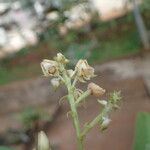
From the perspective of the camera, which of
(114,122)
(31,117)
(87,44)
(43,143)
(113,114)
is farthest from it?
(87,44)

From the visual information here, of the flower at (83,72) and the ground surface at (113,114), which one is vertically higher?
the ground surface at (113,114)

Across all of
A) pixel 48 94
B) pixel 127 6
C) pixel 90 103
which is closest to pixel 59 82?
pixel 90 103

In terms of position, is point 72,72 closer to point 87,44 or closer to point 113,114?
point 113,114

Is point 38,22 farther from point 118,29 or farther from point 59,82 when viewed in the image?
point 59,82

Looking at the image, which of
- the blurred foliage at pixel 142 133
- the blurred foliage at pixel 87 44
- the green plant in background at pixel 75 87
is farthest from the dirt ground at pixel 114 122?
the green plant in background at pixel 75 87

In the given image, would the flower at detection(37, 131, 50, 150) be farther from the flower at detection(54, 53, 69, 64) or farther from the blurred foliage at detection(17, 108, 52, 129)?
the blurred foliage at detection(17, 108, 52, 129)

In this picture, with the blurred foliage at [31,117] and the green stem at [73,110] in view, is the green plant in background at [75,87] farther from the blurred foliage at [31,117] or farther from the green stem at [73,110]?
the blurred foliage at [31,117]

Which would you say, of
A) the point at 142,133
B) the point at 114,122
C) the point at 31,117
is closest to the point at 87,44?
the point at 31,117

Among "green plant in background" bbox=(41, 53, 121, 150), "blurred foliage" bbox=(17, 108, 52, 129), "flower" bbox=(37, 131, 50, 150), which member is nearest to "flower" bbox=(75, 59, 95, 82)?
"green plant in background" bbox=(41, 53, 121, 150)

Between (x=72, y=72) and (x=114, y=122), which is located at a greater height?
(x=114, y=122)
